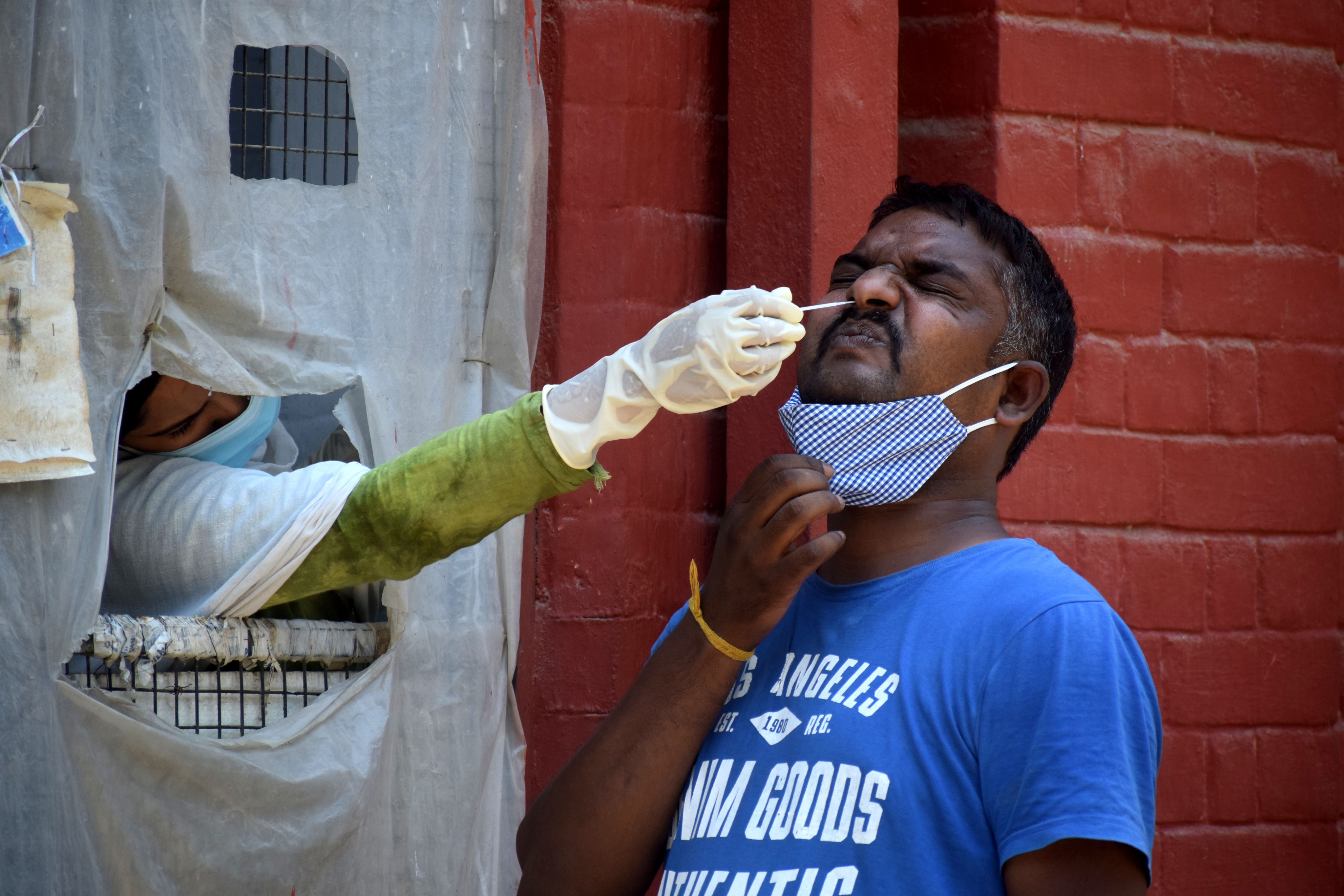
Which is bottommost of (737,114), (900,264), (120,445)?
(120,445)

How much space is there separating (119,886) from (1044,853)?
1375 millimetres

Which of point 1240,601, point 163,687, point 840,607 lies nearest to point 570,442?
point 840,607

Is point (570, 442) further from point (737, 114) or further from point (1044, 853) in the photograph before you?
point (737, 114)

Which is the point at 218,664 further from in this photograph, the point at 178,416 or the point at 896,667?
the point at 896,667

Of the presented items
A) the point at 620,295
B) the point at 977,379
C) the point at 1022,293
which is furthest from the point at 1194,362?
the point at 977,379

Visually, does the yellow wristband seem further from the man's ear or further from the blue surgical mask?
the blue surgical mask

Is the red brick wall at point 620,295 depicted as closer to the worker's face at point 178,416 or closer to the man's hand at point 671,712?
the worker's face at point 178,416

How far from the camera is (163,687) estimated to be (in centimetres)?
217

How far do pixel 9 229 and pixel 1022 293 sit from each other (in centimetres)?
143

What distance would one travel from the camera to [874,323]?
72.5 inches

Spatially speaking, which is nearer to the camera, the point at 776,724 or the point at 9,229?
the point at 776,724

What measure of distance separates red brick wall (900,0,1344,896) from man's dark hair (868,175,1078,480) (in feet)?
3.25

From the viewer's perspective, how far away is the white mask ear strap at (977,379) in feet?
5.93

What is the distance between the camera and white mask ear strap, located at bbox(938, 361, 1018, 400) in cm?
181
